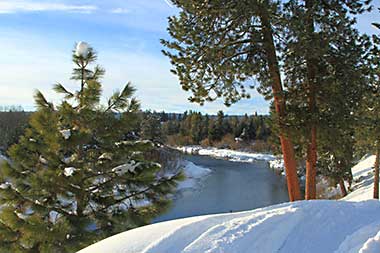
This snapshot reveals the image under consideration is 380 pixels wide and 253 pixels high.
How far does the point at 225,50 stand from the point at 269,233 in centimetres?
354

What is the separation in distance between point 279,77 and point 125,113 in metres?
2.37

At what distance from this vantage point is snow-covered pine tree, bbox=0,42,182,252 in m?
3.85

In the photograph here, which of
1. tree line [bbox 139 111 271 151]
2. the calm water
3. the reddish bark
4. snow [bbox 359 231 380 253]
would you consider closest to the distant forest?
tree line [bbox 139 111 271 151]

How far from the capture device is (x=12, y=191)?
398 cm

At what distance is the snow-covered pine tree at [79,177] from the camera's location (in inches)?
152

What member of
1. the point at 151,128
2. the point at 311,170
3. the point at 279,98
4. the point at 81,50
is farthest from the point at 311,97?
the point at 151,128

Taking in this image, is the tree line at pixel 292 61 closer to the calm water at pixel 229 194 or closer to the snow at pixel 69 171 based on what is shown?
the snow at pixel 69 171

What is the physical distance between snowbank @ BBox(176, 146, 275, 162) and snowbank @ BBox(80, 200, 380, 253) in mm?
Result: 36114

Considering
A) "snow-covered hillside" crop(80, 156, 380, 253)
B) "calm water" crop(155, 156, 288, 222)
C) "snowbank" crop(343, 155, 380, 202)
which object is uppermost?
"snow-covered hillside" crop(80, 156, 380, 253)

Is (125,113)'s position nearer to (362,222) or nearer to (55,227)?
(55,227)

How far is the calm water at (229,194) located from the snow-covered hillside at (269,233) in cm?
1036

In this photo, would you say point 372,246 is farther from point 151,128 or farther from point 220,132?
point 220,132

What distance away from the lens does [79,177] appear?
3.88m

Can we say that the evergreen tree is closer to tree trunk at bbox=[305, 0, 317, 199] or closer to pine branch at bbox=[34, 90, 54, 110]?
tree trunk at bbox=[305, 0, 317, 199]
